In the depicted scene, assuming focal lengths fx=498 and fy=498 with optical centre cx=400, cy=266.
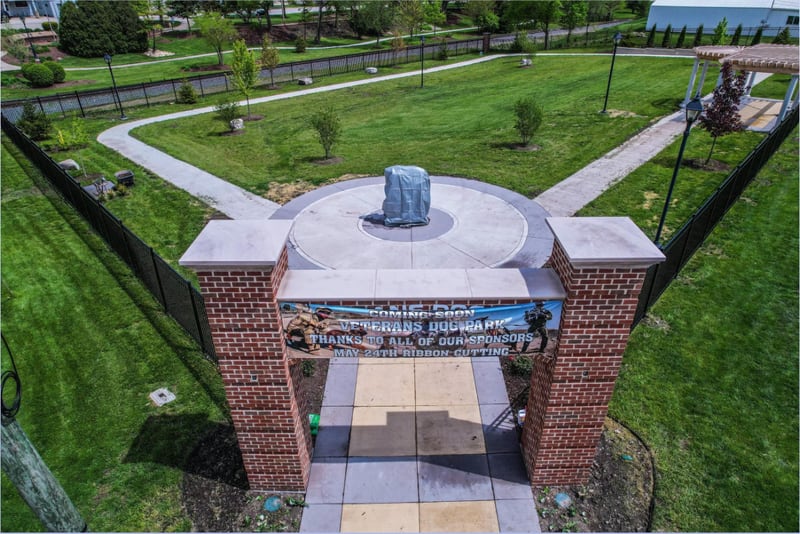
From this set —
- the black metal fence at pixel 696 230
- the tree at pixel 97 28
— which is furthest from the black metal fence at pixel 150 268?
the tree at pixel 97 28

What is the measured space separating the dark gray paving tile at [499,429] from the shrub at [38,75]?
135ft

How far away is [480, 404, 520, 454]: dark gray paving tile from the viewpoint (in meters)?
7.84

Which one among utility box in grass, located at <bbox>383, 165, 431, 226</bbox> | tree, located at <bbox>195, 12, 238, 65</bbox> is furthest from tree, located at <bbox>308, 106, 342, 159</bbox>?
tree, located at <bbox>195, 12, 238, 65</bbox>

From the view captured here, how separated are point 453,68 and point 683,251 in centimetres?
3226

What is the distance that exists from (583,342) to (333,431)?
432cm

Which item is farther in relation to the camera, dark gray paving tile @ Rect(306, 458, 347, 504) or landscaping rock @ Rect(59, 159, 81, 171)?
landscaping rock @ Rect(59, 159, 81, 171)

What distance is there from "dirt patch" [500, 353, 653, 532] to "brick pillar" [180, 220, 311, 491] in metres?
3.43

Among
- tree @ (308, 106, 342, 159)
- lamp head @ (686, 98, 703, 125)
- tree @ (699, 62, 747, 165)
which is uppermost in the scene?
lamp head @ (686, 98, 703, 125)

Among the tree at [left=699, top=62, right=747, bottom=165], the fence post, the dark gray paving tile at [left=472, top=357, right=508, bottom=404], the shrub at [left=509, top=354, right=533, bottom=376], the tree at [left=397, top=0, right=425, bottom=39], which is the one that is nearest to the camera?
the dark gray paving tile at [left=472, top=357, right=508, bottom=404]

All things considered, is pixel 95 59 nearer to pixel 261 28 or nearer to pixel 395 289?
pixel 261 28

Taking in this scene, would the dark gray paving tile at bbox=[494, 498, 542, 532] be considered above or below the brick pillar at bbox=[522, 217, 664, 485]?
below

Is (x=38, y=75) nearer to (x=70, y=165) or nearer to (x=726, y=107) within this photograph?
(x=70, y=165)

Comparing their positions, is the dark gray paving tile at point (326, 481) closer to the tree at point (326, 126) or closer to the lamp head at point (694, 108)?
the lamp head at point (694, 108)

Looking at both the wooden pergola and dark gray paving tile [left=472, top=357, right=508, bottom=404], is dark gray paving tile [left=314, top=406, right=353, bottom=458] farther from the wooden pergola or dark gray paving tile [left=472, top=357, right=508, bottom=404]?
the wooden pergola
